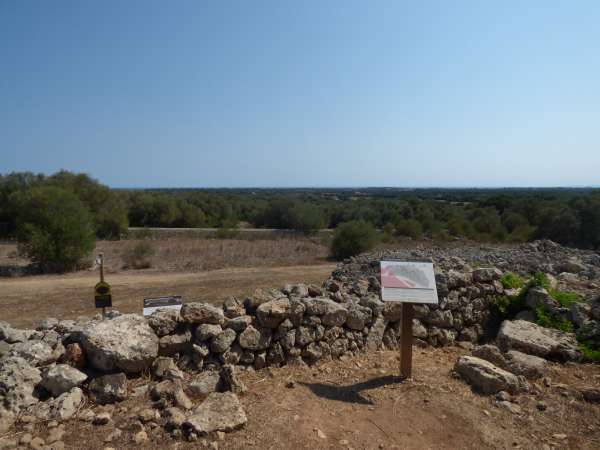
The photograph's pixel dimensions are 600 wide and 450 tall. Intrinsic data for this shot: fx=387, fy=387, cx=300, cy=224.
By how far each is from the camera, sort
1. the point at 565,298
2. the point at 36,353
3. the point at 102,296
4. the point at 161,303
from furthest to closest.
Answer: the point at 565,298
the point at 102,296
the point at 161,303
the point at 36,353

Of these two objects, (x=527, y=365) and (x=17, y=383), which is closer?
(x=17, y=383)

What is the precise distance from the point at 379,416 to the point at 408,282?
1356mm

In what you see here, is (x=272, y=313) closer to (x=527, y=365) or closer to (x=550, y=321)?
(x=527, y=365)

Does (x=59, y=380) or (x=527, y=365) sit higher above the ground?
(x=59, y=380)

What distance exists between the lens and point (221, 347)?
424 centimetres

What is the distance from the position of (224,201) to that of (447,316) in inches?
1764

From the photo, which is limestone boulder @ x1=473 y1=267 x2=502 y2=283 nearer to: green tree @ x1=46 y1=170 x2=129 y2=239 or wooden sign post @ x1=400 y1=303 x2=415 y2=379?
wooden sign post @ x1=400 y1=303 x2=415 y2=379

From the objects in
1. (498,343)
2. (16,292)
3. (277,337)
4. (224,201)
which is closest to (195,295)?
(16,292)

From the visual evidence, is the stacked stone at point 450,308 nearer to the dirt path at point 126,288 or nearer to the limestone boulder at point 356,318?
the limestone boulder at point 356,318

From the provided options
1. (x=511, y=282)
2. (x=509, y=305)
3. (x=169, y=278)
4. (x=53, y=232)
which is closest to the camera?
(x=509, y=305)

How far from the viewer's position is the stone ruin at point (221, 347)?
11.3 ft

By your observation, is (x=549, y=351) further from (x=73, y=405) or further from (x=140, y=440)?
(x=73, y=405)

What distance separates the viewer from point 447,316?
5758 millimetres

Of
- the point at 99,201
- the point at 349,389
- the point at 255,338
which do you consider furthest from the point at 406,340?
the point at 99,201
